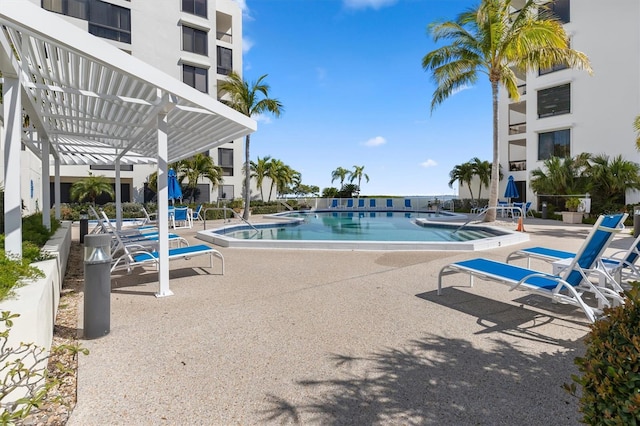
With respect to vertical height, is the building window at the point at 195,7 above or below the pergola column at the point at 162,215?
above

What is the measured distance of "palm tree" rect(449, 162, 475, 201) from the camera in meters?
31.6

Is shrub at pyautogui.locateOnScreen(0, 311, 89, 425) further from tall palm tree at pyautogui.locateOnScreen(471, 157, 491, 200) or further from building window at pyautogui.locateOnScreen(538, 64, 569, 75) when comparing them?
tall palm tree at pyautogui.locateOnScreen(471, 157, 491, 200)

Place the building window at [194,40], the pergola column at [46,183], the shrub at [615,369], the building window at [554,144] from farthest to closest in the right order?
the building window at [194,40] < the building window at [554,144] < the pergola column at [46,183] < the shrub at [615,369]

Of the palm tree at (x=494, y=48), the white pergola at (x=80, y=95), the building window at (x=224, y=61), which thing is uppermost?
the building window at (x=224, y=61)

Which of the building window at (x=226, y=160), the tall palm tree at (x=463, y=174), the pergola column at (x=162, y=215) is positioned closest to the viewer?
the pergola column at (x=162, y=215)

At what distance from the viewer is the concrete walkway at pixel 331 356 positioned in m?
2.65

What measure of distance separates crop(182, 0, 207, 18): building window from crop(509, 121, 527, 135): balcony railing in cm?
2642

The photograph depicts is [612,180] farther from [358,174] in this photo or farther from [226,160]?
[358,174]

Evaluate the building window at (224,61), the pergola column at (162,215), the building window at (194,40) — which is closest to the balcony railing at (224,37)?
the building window at (224,61)

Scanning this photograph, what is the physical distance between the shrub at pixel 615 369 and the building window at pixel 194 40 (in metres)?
32.1

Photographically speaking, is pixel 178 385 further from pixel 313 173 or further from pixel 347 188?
pixel 313 173

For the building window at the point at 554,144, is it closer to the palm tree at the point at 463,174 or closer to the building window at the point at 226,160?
the palm tree at the point at 463,174

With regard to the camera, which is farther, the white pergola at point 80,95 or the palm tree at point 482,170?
the palm tree at point 482,170

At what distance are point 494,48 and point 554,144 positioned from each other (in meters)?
12.5
